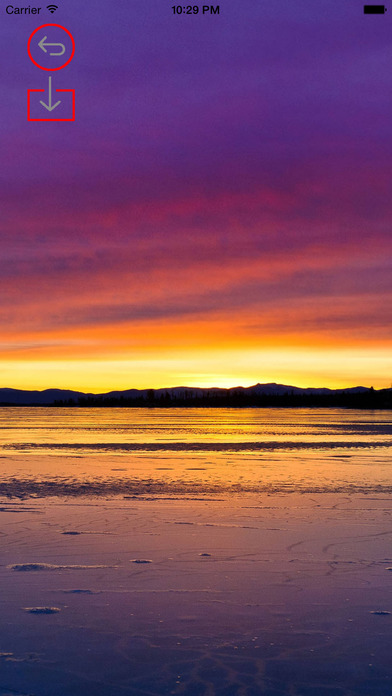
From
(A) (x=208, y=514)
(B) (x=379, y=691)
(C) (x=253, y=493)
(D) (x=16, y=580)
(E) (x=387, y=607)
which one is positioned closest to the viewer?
(B) (x=379, y=691)

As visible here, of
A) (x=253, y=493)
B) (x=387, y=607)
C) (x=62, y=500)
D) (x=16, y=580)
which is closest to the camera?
(x=387, y=607)

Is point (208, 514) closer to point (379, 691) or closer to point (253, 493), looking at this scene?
point (253, 493)

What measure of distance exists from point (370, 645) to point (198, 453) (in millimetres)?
20616

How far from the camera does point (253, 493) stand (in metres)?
15.0

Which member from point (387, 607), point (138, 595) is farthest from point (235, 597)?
point (387, 607)

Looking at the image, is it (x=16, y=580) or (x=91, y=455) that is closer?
(x=16, y=580)

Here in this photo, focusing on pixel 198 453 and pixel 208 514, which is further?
pixel 198 453

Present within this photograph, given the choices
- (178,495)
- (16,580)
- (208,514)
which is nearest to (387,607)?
(16,580)

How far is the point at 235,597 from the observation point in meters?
7.12

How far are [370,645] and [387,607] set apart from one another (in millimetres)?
1079

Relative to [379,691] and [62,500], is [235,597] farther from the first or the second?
[62,500]

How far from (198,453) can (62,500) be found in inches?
505

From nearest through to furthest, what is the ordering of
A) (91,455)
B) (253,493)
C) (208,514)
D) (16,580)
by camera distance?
(16,580)
(208,514)
(253,493)
(91,455)

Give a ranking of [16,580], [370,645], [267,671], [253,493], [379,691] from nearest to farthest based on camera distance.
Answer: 1. [379,691]
2. [267,671]
3. [370,645]
4. [16,580]
5. [253,493]
